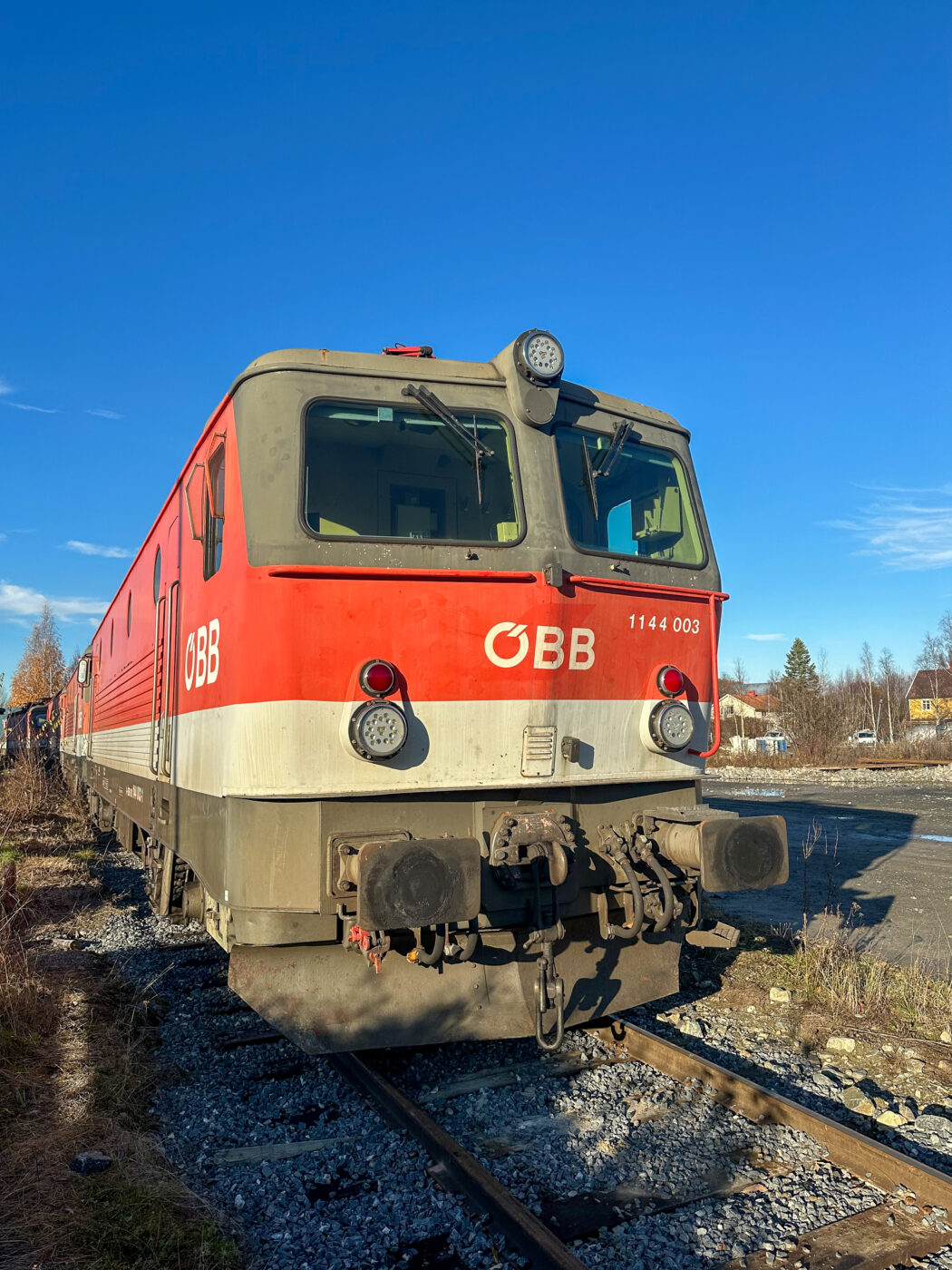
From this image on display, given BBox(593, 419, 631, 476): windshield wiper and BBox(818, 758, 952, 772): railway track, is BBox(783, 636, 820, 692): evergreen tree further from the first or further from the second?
BBox(593, 419, 631, 476): windshield wiper

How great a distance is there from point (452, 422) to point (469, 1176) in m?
3.44

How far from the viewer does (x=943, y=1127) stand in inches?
159

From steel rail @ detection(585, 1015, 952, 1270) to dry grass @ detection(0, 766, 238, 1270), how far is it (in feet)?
Result: 6.91

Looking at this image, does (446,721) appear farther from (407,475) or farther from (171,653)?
(171,653)

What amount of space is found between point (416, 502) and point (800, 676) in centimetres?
7327

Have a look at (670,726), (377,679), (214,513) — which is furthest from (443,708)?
(214,513)

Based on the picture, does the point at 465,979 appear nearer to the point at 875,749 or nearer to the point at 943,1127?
the point at 943,1127

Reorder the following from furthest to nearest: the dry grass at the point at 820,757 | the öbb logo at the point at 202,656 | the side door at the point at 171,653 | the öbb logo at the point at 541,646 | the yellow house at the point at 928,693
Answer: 1. the yellow house at the point at 928,693
2. the dry grass at the point at 820,757
3. the side door at the point at 171,653
4. the öbb logo at the point at 202,656
5. the öbb logo at the point at 541,646

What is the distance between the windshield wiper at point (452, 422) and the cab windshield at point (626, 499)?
0.46 meters

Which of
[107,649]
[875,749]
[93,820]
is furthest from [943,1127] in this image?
[875,749]

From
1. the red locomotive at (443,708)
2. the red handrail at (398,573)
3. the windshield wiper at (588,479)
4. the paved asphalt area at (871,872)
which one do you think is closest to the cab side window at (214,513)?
the red locomotive at (443,708)

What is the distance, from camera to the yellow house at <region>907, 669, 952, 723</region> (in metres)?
68.8

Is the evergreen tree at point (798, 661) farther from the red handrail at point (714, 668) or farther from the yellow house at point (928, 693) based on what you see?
the red handrail at point (714, 668)

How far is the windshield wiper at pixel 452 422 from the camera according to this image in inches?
178
